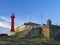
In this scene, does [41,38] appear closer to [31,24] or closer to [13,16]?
[13,16]

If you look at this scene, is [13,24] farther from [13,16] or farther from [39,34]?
[39,34]

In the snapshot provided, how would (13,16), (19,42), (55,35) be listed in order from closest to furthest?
(19,42)
(55,35)
(13,16)

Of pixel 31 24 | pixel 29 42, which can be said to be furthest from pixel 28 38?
pixel 31 24

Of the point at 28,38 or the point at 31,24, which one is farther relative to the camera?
the point at 31,24

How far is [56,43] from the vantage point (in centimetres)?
3081

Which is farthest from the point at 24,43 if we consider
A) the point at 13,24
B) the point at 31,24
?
the point at 31,24

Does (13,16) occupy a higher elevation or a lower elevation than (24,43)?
higher

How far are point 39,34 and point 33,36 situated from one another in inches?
42.9

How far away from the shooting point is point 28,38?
3075 centimetres

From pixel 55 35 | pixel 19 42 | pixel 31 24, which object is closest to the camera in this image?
pixel 19 42

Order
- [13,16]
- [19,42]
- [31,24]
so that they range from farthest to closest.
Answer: [31,24] → [13,16] → [19,42]

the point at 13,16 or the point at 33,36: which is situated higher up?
the point at 13,16

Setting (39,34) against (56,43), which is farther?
(39,34)

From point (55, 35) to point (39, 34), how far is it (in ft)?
7.40
